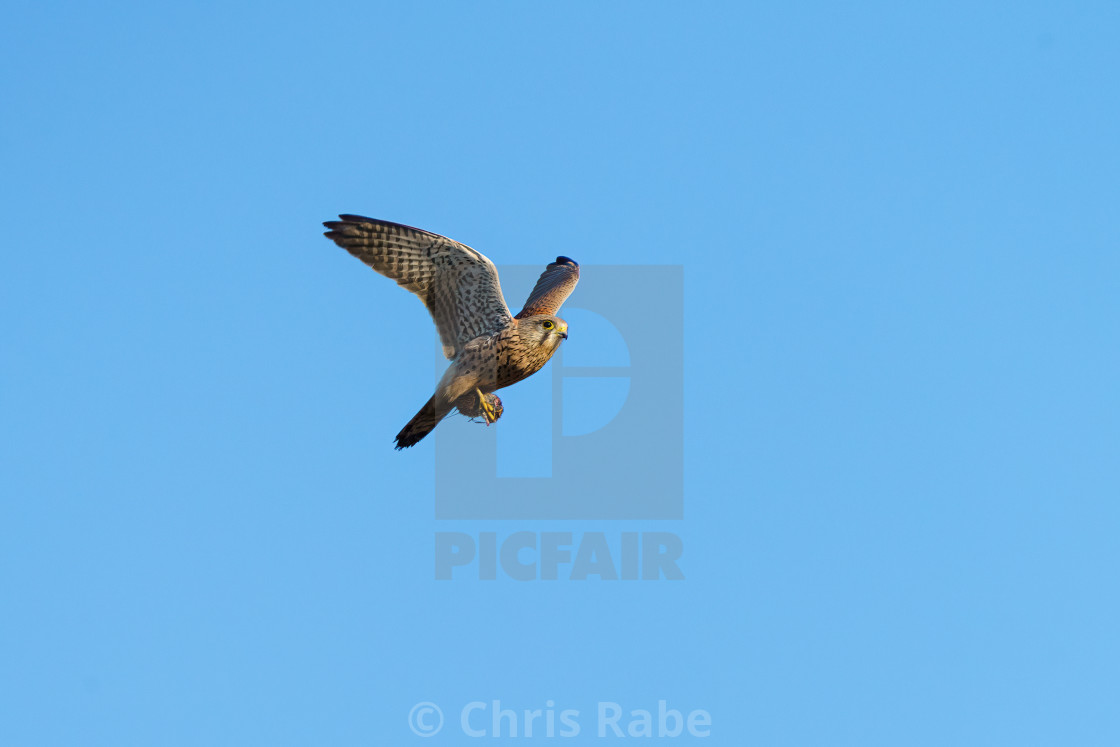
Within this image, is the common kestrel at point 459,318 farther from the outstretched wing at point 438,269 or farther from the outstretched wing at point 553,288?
the outstretched wing at point 553,288

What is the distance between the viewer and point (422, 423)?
44.2 ft

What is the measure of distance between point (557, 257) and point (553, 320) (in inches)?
185

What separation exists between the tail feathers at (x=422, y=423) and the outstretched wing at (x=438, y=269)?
1.03 metres

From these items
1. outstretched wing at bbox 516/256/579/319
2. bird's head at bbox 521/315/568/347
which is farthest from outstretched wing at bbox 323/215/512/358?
outstretched wing at bbox 516/256/579/319

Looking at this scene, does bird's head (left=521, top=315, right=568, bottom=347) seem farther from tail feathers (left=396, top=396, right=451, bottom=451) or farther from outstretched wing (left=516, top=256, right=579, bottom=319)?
outstretched wing (left=516, top=256, right=579, bottom=319)

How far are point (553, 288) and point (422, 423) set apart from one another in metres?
4.19

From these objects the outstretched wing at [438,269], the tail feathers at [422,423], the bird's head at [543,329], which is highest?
the outstretched wing at [438,269]

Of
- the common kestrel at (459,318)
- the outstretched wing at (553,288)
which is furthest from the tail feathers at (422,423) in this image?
the outstretched wing at (553,288)

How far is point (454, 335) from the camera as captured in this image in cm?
1434

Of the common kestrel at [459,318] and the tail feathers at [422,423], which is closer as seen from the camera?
the tail feathers at [422,423]

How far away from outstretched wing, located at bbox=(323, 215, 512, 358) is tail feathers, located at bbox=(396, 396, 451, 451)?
1.03 m

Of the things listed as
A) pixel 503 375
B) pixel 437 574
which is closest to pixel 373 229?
pixel 503 375

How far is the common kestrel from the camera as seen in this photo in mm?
13570

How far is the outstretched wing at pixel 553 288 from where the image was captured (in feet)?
54.0
